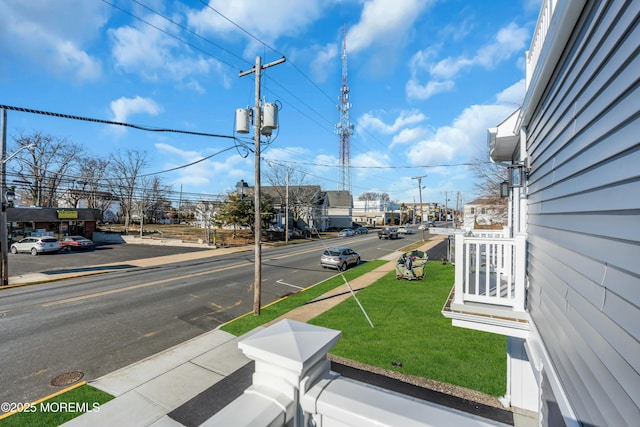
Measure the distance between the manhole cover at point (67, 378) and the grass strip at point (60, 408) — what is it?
54 centimetres

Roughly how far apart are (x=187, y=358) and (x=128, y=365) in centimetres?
122

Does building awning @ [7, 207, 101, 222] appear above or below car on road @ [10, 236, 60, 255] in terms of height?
above

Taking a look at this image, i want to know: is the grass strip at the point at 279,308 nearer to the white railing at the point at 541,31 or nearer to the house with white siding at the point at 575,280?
the house with white siding at the point at 575,280

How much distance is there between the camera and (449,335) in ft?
25.8

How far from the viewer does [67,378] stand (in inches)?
243

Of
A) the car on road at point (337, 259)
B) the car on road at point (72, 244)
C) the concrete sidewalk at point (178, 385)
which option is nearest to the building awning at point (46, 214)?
the car on road at point (72, 244)

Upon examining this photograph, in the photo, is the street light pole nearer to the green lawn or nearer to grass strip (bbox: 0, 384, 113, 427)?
the green lawn

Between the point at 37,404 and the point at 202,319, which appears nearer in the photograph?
the point at 37,404

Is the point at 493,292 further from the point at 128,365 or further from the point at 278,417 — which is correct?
the point at 128,365

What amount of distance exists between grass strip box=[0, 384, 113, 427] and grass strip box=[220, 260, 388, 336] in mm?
3541

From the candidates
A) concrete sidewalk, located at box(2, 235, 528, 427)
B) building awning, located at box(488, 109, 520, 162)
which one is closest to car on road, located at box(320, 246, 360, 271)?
concrete sidewalk, located at box(2, 235, 528, 427)

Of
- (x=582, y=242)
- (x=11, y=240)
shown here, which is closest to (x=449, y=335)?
(x=582, y=242)

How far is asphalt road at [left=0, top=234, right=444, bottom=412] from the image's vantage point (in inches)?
266

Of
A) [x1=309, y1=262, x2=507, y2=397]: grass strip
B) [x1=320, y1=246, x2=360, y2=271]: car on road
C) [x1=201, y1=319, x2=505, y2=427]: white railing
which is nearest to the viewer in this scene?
[x1=201, y1=319, x2=505, y2=427]: white railing
